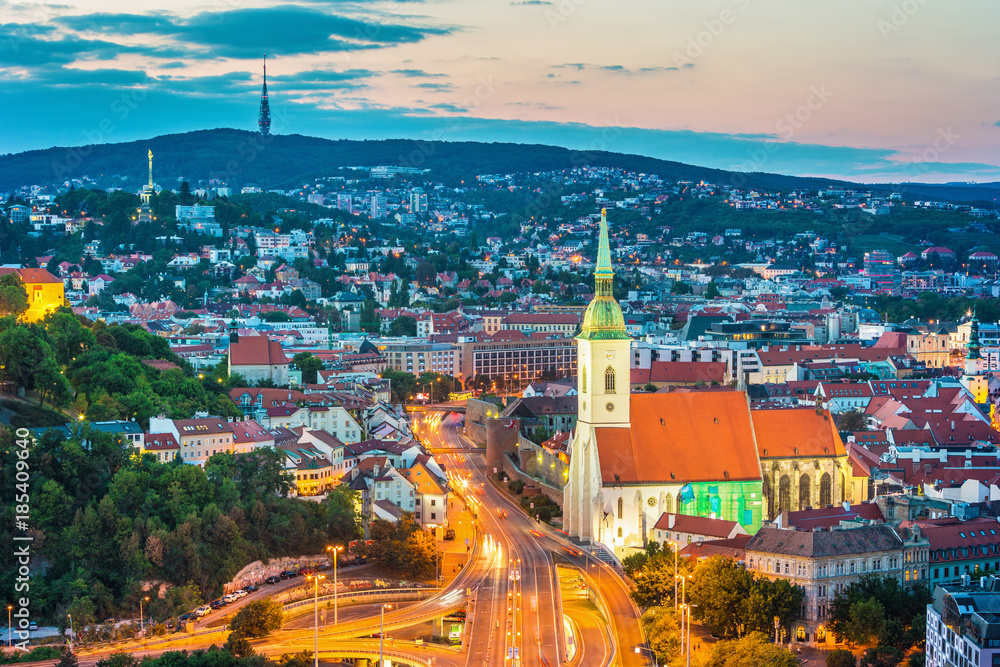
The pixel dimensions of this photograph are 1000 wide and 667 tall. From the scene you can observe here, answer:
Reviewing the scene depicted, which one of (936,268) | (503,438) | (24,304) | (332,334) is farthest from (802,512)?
(936,268)

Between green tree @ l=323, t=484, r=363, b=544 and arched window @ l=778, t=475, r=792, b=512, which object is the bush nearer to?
green tree @ l=323, t=484, r=363, b=544

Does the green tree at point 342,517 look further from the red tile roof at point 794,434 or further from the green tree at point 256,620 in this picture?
the red tile roof at point 794,434

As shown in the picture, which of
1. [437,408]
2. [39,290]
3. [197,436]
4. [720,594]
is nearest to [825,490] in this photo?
[720,594]

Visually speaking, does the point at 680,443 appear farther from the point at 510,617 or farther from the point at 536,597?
the point at 510,617

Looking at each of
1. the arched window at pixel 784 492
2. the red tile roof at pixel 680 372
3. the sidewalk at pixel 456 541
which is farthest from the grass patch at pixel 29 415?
the red tile roof at pixel 680 372

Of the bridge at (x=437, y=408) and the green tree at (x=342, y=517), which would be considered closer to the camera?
the green tree at (x=342, y=517)

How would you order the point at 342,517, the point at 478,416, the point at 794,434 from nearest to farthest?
the point at 794,434 → the point at 342,517 → the point at 478,416
